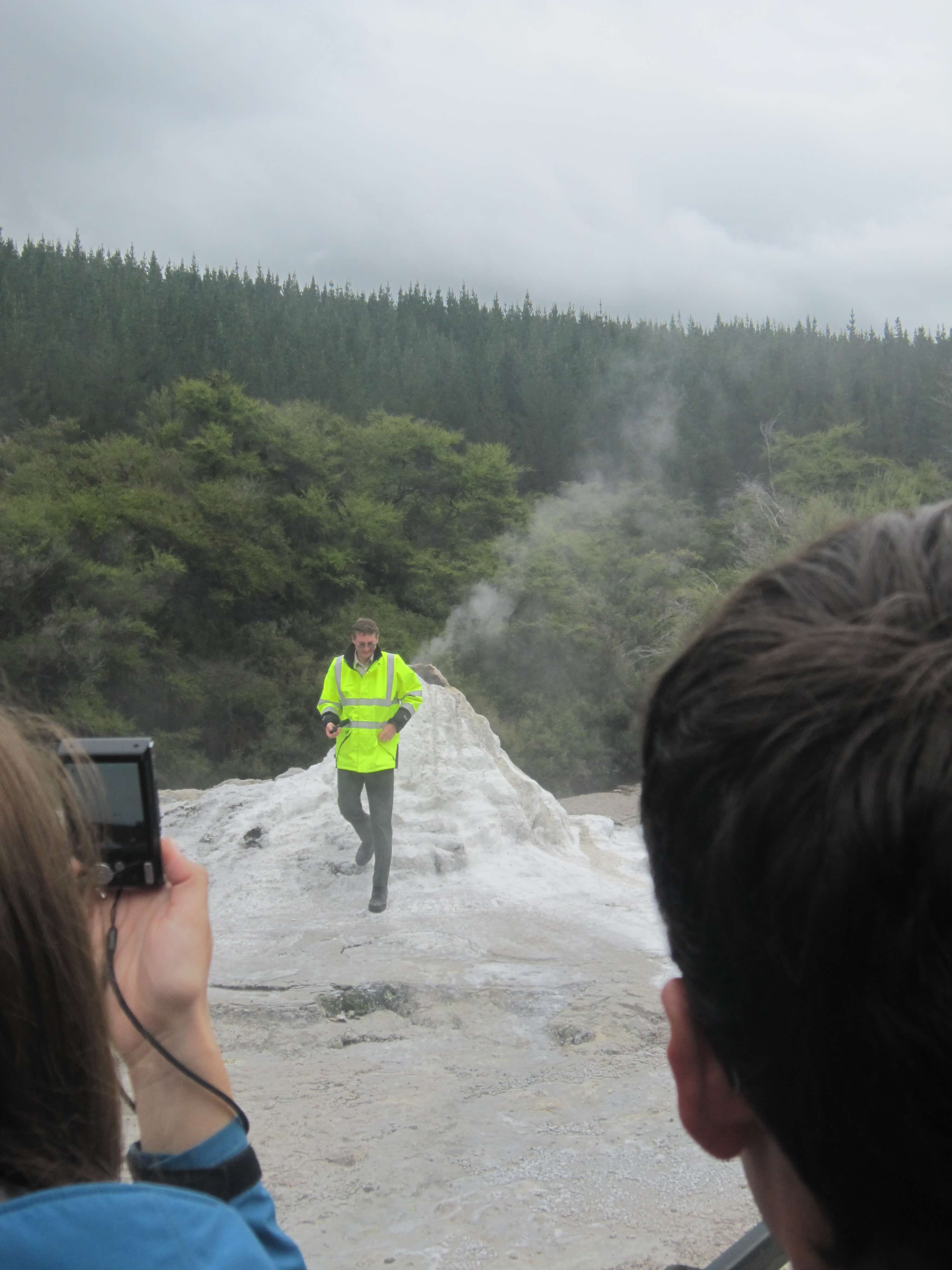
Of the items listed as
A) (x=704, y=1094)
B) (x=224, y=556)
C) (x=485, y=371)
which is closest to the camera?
(x=704, y=1094)

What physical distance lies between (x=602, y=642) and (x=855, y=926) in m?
24.2

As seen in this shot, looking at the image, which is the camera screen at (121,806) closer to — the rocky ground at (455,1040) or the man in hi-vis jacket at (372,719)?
the rocky ground at (455,1040)

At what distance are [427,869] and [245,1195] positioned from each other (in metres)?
6.31

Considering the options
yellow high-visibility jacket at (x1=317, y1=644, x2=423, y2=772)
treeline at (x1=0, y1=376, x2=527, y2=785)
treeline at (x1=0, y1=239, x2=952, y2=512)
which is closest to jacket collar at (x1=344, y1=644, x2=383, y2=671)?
yellow high-visibility jacket at (x1=317, y1=644, x2=423, y2=772)

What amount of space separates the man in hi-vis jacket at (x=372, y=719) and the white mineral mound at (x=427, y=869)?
457 millimetres

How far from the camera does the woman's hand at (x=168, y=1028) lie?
3.63 feet

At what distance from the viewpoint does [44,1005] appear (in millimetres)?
868

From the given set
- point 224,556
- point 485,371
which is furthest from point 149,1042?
point 485,371

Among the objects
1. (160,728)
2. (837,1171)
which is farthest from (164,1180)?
(160,728)

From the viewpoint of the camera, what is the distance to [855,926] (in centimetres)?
53

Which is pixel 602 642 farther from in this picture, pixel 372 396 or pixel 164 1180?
pixel 164 1180

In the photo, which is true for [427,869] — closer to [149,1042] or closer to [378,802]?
[378,802]

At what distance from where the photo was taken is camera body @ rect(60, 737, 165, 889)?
45.2 inches

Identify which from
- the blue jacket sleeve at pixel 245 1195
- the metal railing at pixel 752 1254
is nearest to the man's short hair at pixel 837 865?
the blue jacket sleeve at pixel 245 1195
